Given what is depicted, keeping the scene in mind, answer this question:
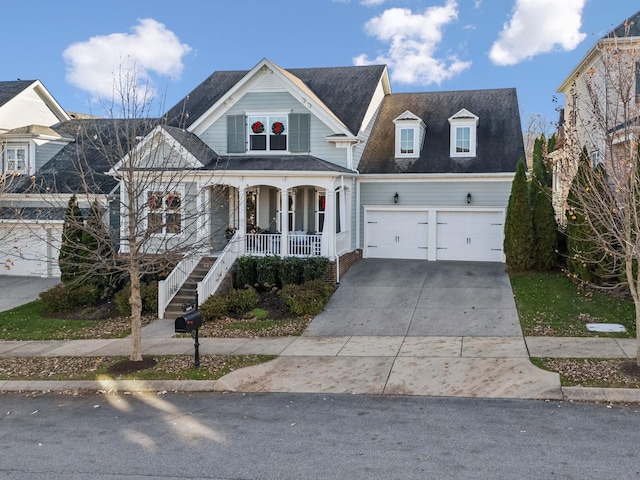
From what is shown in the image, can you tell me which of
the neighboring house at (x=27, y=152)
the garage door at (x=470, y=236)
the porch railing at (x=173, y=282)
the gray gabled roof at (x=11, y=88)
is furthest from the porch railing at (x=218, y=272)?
the gray gabled roof at (x=11, y=88)

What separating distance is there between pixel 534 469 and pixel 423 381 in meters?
3.38

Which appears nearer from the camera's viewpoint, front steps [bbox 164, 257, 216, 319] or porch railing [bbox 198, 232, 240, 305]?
porch railing [bbox 198, 232, 240, 305]

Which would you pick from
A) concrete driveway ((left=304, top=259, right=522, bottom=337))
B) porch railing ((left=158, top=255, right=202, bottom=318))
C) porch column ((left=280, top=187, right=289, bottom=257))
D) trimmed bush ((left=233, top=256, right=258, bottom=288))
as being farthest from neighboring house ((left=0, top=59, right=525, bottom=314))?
porch railing ((left=158, top=255, right=202, bottom=318))

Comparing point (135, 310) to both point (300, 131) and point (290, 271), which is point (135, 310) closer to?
point (290, 271)

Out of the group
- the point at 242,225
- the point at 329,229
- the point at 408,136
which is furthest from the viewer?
the point at 408,136

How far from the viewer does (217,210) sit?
19719 millimetres

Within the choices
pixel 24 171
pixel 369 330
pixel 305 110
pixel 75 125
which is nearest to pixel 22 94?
pixel 75 125

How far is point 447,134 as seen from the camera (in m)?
21.5

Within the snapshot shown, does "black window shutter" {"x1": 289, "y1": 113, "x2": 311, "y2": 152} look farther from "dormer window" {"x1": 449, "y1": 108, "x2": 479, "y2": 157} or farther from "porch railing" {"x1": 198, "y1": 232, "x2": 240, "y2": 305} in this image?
"dormer window" {"x1": 449, "y1": 108, "x2": 479, "y2": 157}

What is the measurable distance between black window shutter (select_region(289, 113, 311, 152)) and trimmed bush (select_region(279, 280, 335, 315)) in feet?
19.9

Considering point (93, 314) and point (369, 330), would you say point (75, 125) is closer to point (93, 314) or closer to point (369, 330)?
point (93, 314)

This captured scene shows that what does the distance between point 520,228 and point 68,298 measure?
13.9m

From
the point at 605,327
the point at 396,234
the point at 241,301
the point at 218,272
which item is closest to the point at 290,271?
the point at 218,272

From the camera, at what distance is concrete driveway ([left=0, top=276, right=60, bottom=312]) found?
59.8 ft
